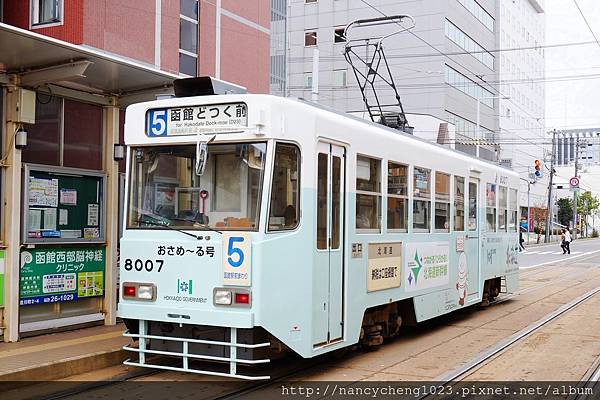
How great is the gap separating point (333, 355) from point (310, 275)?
2042mm

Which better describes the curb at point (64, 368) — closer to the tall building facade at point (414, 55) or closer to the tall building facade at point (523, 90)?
the tall building facade at point (414, 55)

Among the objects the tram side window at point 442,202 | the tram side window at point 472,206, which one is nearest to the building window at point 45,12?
the tram side window at point 442,202

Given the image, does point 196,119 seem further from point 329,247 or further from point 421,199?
point 421,199

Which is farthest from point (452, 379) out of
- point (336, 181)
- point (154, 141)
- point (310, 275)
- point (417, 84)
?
point (417, 84)

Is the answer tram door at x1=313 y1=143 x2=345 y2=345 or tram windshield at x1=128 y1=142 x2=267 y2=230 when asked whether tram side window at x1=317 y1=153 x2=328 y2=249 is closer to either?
→ tram door at x1=313 y1=143 x2=345 y2=345

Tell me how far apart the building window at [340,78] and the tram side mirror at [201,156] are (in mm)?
46242

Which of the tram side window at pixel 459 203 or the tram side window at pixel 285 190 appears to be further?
the tram side window at pixel 459 203

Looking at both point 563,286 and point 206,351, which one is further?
point 563,286

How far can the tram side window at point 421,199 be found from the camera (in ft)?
33.8

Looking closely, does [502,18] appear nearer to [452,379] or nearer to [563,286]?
[563,286]

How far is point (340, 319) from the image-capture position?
8.28 metres

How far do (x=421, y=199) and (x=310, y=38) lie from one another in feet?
150

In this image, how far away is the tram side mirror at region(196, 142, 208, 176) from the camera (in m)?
7.52

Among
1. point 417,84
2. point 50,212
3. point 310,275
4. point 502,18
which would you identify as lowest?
point 310,275
